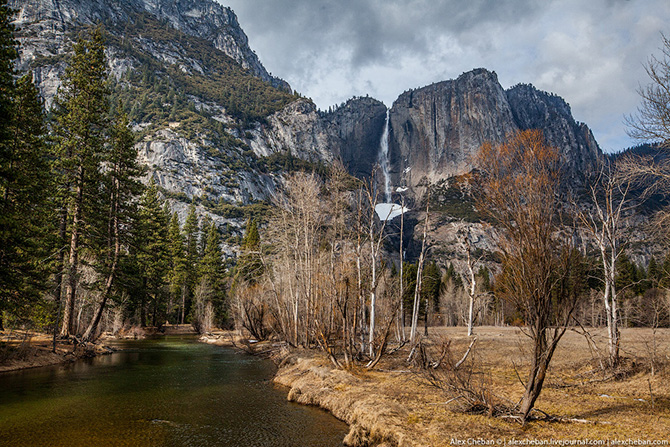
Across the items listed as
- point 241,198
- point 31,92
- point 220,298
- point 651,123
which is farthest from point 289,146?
point 651,123

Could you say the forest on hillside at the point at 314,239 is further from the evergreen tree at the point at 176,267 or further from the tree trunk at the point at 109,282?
the evergreen tree at the point at 176,267

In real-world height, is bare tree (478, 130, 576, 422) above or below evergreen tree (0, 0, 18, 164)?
below

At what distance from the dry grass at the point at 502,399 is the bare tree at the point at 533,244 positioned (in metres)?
1.07

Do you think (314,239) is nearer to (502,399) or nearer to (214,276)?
(502,399)

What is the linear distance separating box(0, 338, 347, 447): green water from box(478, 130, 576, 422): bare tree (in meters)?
5.62

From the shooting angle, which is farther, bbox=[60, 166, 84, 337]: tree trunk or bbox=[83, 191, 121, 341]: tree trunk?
bbox=[83, 191, 121, 341]: tree trunk

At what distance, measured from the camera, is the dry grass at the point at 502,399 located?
7.14 metres

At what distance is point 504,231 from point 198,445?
8.68 meters

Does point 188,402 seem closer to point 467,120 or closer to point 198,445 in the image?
point 198,445

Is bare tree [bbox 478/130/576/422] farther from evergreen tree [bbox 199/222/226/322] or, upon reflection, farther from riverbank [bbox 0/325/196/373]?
evergreen tree [bbox 199/222/226/322]

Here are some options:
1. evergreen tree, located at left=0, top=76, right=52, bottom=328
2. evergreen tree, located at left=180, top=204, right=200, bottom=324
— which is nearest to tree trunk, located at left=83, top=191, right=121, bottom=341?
evergreen tree, located at left=0, top=76, right=52, bottom=328

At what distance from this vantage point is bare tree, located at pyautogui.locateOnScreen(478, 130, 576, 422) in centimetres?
668

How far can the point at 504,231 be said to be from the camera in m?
7.60

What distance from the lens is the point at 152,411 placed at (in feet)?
39.4
